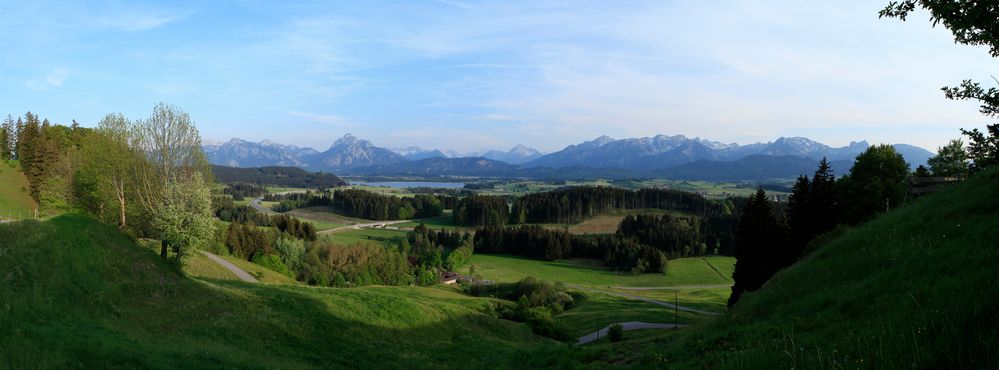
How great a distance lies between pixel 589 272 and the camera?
134 m

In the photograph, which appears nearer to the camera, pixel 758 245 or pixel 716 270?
pixel 758 245

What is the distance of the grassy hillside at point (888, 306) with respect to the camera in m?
7.12

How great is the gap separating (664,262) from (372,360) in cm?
12057

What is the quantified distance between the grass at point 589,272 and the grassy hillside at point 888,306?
4029 inches

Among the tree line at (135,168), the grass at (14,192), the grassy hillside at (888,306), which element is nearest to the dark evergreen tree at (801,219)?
the grassy hillside at (888,306)

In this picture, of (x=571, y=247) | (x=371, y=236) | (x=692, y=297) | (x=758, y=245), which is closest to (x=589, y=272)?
(x=571, y=247)

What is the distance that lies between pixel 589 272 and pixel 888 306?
126 m

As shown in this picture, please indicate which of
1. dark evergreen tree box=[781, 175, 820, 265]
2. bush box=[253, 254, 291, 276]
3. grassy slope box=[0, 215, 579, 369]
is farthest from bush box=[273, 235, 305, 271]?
dark evergreen tree box=[781, 175, 820, 265]

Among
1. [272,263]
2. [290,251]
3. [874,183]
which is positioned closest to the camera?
[874,183]

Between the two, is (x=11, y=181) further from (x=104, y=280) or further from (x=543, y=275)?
(x=543, y=275)

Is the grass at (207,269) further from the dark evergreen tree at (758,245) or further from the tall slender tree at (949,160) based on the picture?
the tall slender tree at (949,160)

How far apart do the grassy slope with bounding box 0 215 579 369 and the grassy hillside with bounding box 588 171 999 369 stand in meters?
9.46

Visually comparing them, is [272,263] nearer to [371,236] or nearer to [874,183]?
[371,236]

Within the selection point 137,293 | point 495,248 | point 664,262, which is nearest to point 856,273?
point 137,293
